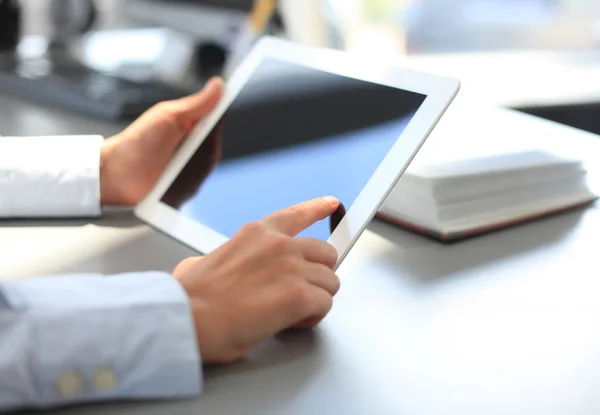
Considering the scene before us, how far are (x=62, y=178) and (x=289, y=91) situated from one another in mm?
289

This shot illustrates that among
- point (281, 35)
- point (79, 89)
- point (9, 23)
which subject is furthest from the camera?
point (9, 23)

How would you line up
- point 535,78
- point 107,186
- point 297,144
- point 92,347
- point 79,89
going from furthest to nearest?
point 535,78 → point 79,89 → point 107,186 → point 297,144 → point 92,347

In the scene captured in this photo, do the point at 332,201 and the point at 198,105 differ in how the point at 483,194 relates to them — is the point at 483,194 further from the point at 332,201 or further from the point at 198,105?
the point at 198,105

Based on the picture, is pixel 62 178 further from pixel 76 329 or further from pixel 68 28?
pixel 68 28

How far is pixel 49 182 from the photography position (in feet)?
3.15

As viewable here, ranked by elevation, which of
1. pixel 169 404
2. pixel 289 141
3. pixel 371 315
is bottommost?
pixel 169 404

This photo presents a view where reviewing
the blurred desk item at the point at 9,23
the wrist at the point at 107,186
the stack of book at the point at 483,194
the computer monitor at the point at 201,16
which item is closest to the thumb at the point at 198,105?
the wrist at the point at 107,186

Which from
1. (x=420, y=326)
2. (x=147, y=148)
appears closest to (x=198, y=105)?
(x=147, y=148)

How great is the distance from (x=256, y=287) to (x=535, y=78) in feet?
5.77

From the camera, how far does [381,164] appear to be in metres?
0.77

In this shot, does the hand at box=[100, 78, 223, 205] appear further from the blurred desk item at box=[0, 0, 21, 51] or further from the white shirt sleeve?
the blurred desk item at box=[0, 0, 21, 51]

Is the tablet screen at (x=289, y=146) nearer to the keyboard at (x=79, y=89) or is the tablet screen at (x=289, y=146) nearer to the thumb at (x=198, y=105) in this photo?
the thumb at (x=198, y=105)

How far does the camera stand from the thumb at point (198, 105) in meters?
0.98

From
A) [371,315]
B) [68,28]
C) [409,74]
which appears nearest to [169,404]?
[371,315]
